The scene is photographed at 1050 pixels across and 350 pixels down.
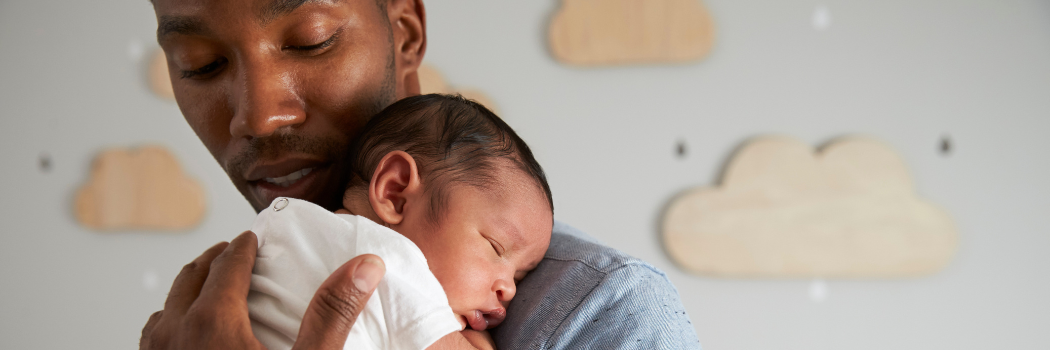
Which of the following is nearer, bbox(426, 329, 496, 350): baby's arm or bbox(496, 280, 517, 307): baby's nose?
bbox(426, 329, 496, 350): baby's arm

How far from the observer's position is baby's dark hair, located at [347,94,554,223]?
71cm

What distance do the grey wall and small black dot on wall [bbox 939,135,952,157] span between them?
0.02 m

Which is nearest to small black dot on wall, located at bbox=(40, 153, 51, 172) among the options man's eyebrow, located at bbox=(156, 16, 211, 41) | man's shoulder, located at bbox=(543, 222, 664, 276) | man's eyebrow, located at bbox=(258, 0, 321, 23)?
man's eyebrow, located at bbox=(156, 16, 211, 41)

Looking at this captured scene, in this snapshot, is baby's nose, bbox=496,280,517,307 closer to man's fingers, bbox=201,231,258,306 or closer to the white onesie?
the white onesie

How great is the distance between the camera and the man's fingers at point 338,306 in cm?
50

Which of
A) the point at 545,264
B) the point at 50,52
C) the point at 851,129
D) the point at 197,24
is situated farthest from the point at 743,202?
the point at 50,52

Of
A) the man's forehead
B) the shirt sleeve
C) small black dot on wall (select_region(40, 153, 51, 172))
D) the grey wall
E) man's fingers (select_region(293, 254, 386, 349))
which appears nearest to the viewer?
man's fingers (select_region(293, 254, 386, 349))

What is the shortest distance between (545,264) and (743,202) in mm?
1366

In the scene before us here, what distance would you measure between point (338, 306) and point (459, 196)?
22 cm

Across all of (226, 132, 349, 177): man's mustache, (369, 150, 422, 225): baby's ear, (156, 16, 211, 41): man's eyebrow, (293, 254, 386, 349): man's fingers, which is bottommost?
A: (293, 254, 386, 349): man's fingers

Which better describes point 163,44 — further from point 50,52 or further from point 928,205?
point 928,205

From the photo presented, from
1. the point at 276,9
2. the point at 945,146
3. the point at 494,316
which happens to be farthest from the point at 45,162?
the point at 945,146

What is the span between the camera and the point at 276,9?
765 millimetres

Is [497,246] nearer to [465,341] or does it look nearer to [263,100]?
[465,341]
